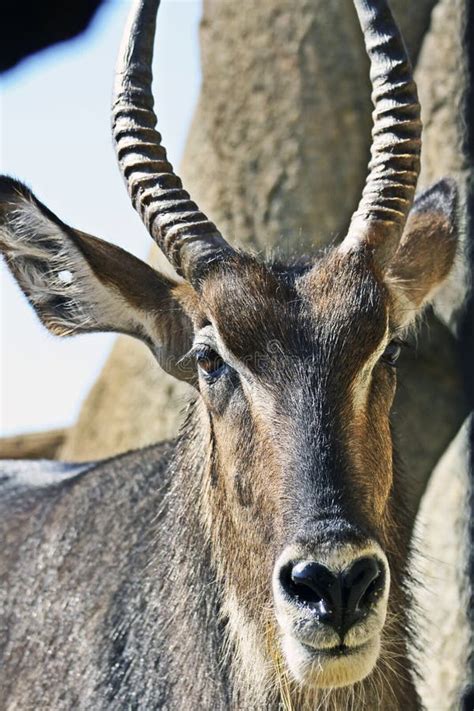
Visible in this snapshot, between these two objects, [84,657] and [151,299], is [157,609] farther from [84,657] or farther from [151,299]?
[151,299]

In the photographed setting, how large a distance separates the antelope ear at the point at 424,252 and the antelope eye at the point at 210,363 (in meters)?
1.06

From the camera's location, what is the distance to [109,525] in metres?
6.81

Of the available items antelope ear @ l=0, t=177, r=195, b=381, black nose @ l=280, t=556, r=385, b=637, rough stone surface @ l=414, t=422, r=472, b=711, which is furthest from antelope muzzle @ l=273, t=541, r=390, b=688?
rough stone surface @ l=414, t=422, r=472, b=711

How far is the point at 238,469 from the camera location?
5371mm

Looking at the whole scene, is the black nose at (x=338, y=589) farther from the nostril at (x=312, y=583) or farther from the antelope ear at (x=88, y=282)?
the antelope ear at (x=88, y=282)

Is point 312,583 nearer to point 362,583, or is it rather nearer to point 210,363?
point 362,583

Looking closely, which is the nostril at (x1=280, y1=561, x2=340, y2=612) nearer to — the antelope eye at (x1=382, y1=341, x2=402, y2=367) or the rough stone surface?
the antelope eye at (x1=382, y1=341, x2=402, y2=367)

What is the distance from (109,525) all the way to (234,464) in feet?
5.41

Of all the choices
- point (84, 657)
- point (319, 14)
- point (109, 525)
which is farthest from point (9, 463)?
point (319, 14)

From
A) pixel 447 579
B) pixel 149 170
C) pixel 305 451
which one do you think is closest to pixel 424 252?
pixel 149 170

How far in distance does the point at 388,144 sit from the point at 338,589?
2544 millimetres

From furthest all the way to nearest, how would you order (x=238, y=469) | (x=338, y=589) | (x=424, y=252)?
1. (x=424, y=252)
2. (x=238, y=469)
3. (x=338, y=589)

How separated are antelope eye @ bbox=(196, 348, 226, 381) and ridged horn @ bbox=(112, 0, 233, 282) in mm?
412

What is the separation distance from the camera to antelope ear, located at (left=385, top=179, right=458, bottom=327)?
640 centimetres
